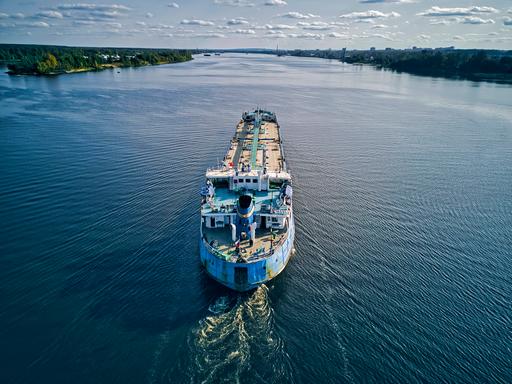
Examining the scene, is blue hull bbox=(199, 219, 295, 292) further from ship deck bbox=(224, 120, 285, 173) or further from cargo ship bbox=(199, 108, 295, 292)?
ship deck bbox=(224, 120, 285, 173)

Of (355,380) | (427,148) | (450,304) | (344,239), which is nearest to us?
(355,380)

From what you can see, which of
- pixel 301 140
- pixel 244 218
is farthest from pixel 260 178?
pixel 301 140

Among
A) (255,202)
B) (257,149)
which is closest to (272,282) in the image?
(255,202)

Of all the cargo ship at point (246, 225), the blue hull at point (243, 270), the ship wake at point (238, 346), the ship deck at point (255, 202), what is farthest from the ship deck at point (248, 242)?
the ship wake at point (238, 346)

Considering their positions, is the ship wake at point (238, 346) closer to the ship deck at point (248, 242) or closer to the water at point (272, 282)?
the water at point (272, 282)

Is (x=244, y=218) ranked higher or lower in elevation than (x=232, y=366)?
higher

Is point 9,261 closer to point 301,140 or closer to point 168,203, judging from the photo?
point 168,203

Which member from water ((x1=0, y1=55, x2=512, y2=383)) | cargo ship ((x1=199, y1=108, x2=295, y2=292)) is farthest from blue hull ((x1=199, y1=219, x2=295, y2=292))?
water ((x1=0, y1=55, x2=512, y2=383))
